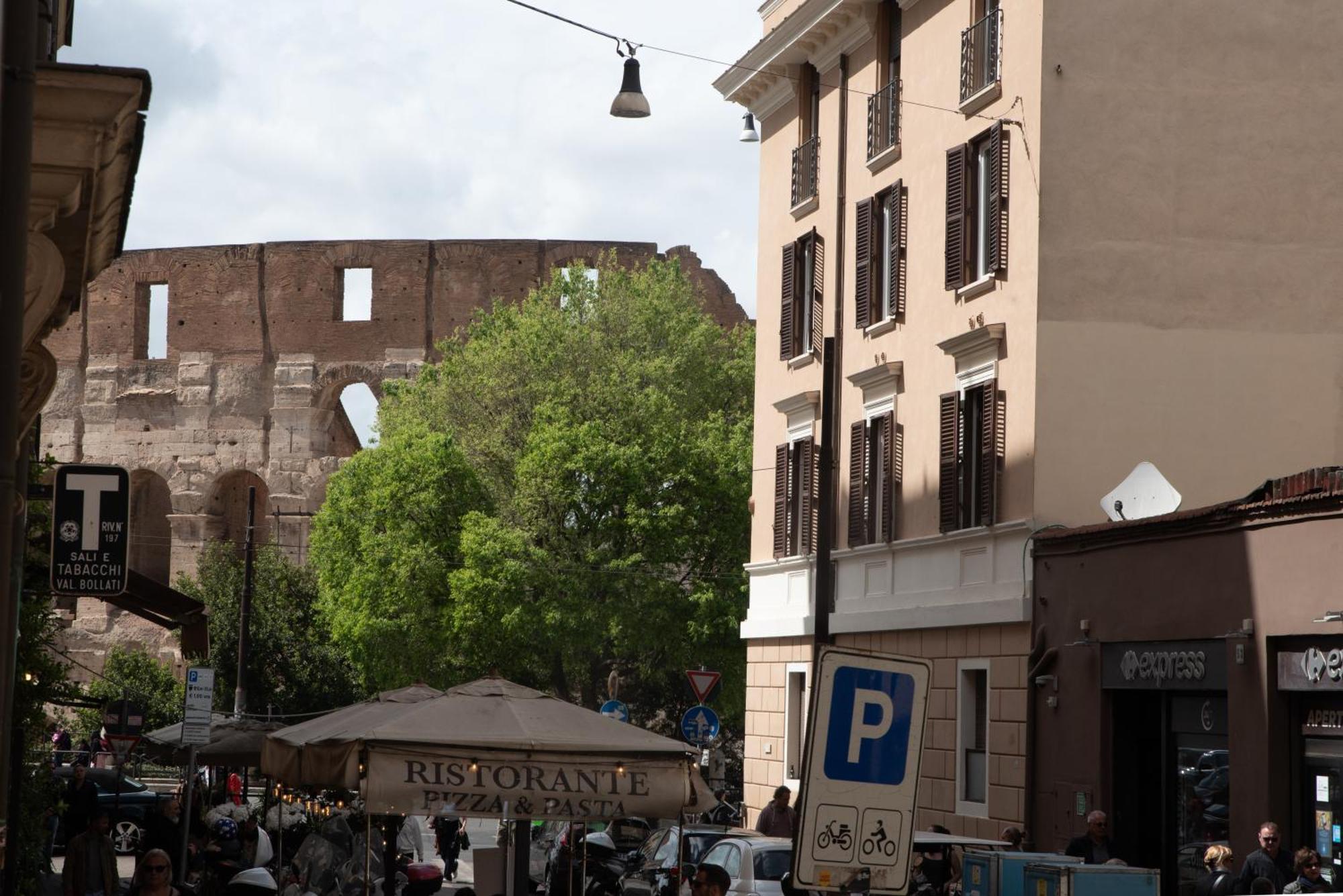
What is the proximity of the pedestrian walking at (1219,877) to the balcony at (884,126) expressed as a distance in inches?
498

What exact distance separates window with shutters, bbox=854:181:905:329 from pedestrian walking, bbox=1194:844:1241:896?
37.0 ft

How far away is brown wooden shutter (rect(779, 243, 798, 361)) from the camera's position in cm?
2950

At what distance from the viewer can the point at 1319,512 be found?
16.7 m

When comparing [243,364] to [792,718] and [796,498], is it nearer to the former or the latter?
[796,498]

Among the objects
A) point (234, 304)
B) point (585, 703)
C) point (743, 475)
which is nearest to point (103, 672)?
point (234, 304)

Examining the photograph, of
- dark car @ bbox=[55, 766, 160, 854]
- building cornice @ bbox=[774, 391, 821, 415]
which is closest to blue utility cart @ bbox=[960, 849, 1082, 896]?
building cornice @ bbox=[774, 391, 821, 415]

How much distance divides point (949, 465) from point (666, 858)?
676cm

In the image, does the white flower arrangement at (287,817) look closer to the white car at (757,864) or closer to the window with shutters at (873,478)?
the window with shutters at (873,478)

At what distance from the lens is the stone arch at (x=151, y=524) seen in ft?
223

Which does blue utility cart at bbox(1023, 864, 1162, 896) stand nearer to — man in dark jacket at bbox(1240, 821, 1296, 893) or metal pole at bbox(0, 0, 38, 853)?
man in dark jacket at bbox(1240, 821, 1296, 893)

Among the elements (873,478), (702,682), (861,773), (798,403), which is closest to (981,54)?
(873,478)

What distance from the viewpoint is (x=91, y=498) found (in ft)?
40.6

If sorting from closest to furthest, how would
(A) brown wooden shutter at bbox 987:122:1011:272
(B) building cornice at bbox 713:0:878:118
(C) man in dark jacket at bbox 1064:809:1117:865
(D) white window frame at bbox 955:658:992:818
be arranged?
(C) man in dark jacket at bbox 1064:809:1117:865 < (A) brown wooden shutter at bbox 987:122:1011:272 < (D) white window frame at bbox 955:658:992:818 < (B) building cornice at bbox 713:0:878:118

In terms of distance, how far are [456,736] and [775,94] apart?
19835mm
